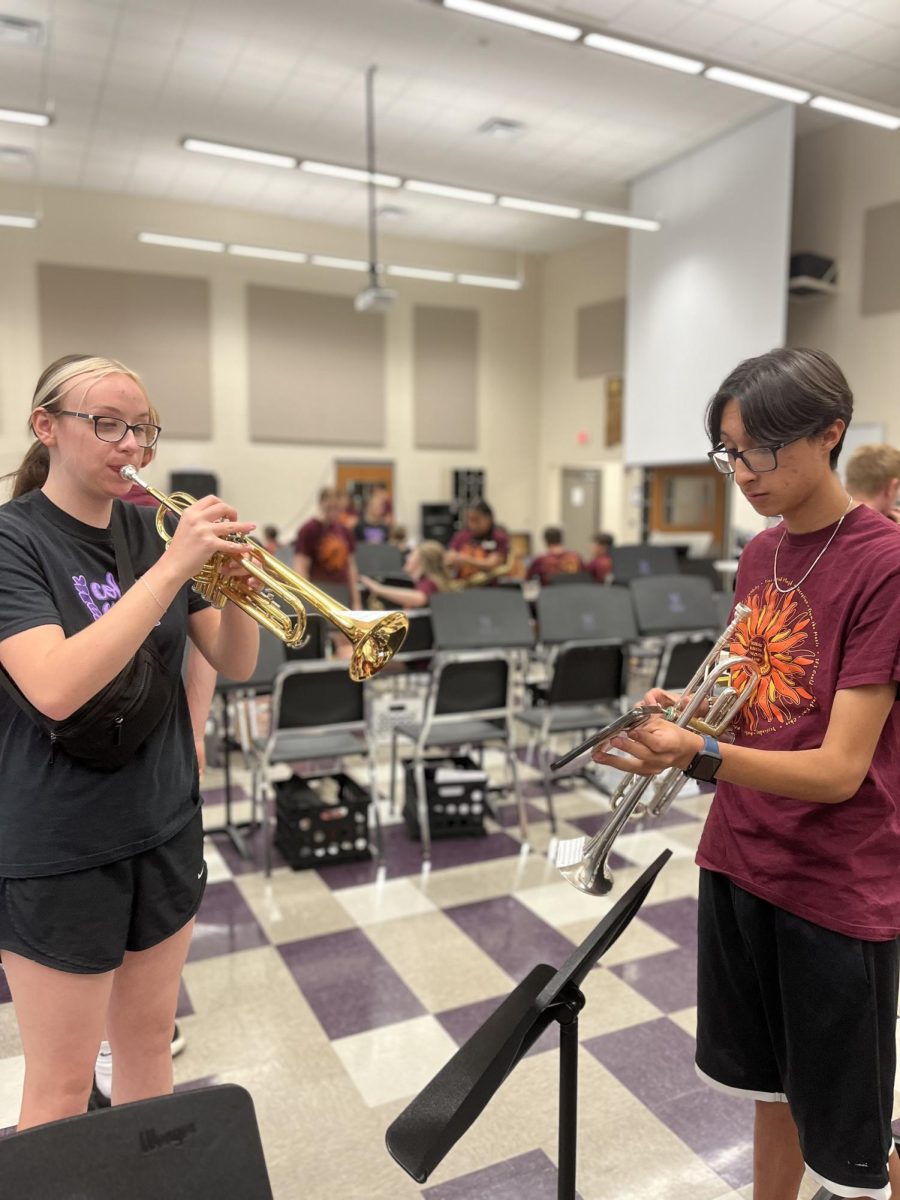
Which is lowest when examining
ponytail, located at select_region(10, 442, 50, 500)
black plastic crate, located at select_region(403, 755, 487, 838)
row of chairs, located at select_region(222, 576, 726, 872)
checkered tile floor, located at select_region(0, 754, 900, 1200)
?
checkered tile floor, located at select_region(0, 754, 900, 1200)

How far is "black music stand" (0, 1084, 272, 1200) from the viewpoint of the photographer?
0.79 m

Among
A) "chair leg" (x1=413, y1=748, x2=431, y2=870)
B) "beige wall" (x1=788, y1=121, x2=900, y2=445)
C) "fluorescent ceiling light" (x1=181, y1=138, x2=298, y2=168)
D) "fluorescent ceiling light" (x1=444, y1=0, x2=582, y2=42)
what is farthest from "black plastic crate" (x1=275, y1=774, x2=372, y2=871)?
"beige wall" (x1=788, y1=121, x2=900, y2=445)

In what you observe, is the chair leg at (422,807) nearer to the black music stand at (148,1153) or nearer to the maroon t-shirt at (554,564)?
the black music stand at (148,1153)

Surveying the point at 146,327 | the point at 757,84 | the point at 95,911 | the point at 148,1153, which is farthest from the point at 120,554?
the point at 146,327

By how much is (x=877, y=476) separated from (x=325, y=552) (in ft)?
13.5

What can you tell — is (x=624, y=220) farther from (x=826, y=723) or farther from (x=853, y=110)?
(x=826, y=723)

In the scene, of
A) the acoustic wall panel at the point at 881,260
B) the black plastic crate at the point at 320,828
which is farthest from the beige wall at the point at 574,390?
the black plastic crate at the point at 320,828

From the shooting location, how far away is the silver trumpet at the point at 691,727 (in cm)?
129

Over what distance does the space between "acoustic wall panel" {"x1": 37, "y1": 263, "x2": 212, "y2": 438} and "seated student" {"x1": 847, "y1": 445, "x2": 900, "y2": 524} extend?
31.1 ft

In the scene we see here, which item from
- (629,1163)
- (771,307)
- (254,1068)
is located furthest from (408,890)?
(771,307)

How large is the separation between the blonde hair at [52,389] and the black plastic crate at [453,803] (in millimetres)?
2693

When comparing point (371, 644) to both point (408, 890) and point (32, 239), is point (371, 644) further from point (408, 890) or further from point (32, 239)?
point (32, 239)

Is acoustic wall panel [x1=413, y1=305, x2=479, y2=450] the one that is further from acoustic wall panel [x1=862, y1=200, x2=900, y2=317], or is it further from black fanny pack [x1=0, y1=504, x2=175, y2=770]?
black fanny pack [x1=0, y1=504, x2=175, y2=770]

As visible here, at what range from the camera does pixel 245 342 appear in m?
11.2
